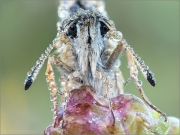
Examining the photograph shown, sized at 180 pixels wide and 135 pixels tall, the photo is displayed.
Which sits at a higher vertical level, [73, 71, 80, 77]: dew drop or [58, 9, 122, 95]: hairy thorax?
[58, 9, 122, 95]: hairy thorax

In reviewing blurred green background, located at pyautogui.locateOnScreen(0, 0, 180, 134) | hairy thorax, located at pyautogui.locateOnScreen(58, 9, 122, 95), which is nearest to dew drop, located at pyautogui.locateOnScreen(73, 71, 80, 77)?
hairy thorax, located at pyautogui.locateOnScreen(58, 9, 122, 95)

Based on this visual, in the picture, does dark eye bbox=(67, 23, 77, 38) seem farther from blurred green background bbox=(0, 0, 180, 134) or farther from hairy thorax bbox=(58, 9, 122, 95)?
blurred green background bbox=(0, 0, 180, 134)

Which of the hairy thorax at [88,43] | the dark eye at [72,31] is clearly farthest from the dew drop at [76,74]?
the dark eye at [72,31]

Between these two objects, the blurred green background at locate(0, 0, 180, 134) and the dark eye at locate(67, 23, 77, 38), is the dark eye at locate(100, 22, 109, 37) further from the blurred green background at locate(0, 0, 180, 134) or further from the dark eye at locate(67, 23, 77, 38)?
the blurred green background at locate(0, 0, 180, 134)

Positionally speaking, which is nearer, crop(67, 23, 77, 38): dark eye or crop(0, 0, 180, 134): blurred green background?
crop(67, 23, 77, 38): dark eye

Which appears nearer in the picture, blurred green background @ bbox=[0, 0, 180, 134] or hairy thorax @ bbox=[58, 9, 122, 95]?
hairy thorax @ bbox=[58, 9, 122, 95]

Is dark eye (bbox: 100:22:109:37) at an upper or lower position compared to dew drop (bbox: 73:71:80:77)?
upper

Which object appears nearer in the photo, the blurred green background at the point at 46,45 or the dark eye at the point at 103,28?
the dark eye at the point at 103,28

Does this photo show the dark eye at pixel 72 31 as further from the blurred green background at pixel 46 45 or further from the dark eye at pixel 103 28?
the blurred green background at pixel 46 45

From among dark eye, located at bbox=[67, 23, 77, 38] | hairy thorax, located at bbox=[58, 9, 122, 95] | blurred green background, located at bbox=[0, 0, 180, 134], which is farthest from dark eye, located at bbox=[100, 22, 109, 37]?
blurred green background, located at bbox=[0, 0, 180, 134]
